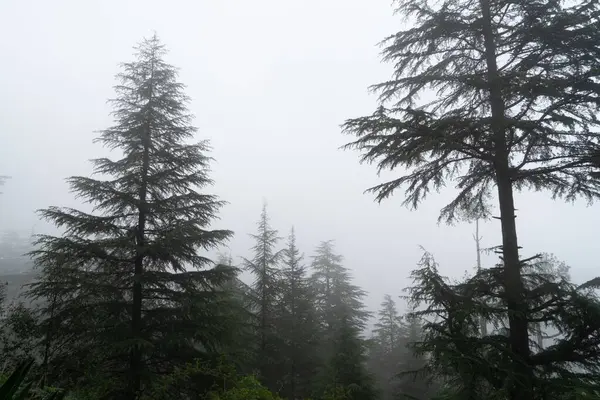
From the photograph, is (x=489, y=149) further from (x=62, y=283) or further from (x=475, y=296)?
(x=62, y=283)

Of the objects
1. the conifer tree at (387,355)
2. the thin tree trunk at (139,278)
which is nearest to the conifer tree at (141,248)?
the thin tree trunk at (139,278)

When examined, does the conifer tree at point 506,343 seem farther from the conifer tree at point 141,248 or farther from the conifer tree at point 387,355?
the conifer tree at point 387,355

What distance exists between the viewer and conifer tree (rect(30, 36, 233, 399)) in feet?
28.5

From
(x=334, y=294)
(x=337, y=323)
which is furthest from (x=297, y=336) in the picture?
(x=334, y=294)

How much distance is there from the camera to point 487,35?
23.3 ft

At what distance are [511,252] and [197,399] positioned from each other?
958 centimetres

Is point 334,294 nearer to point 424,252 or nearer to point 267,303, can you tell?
point 267,303

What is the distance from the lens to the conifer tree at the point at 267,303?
644 inches

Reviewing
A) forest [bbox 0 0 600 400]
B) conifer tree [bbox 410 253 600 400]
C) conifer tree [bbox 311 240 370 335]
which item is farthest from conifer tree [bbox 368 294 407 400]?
conifer tree [bbox 410 253 600 400]

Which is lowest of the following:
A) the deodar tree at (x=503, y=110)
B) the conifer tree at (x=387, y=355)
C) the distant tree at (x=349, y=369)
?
the conifer tree at (x=387, y=355)

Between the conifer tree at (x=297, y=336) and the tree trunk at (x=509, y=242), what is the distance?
13.1 metres

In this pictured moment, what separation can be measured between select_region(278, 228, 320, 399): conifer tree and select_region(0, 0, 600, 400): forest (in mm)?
3328

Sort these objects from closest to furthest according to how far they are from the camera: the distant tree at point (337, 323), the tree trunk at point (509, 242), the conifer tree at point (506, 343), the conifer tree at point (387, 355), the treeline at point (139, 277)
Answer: the conifer tree at point (506, 343) → the tree trunk at point (509, 242) → the treeline at point (139, 277) → the distant tree at point (337, 323) → the conifer tree at point (387, 355)

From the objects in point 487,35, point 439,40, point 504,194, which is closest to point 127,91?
point 439,40
